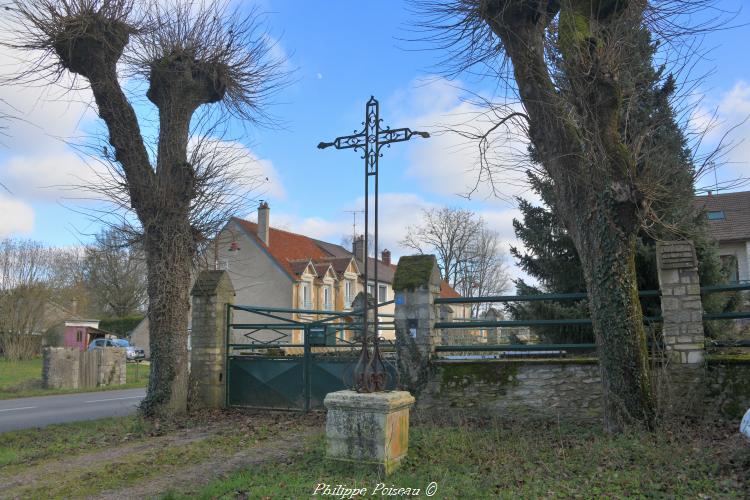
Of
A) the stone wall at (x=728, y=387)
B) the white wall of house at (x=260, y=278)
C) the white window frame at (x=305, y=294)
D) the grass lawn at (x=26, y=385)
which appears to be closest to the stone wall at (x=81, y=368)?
the grass lawn at (x=26, y=385)

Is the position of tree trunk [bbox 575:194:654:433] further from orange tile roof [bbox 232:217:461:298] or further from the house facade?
orange tile roof [bbox 232:217:461:298]

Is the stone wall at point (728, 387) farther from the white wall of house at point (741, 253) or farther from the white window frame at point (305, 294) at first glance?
the white window frame at point (305, 294)

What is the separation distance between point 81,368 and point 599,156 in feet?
58.8

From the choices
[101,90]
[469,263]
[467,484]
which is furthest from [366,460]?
[469,263]

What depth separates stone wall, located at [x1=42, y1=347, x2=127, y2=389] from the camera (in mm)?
18016

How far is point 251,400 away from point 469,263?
114ft

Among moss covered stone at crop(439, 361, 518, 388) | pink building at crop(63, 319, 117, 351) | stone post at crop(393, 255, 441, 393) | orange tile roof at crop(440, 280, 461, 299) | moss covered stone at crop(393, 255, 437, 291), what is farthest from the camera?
orange tile roof at crop(440, 280, 461, 299)

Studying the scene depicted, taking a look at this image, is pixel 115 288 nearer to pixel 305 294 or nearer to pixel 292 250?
pixel 292 250

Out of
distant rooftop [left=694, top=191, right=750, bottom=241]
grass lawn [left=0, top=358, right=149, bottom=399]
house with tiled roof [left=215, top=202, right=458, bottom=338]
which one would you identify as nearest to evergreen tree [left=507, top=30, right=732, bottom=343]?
grass lawn [left=0, top=358, right=149, bottom=399]

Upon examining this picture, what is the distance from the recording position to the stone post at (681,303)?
7582 millimetres

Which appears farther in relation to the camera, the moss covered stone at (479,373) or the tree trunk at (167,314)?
the tree trunk at (167,314)

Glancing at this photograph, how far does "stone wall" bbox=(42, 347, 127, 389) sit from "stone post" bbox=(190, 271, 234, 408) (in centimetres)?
946

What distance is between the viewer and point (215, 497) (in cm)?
522

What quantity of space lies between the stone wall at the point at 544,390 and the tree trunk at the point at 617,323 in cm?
81
